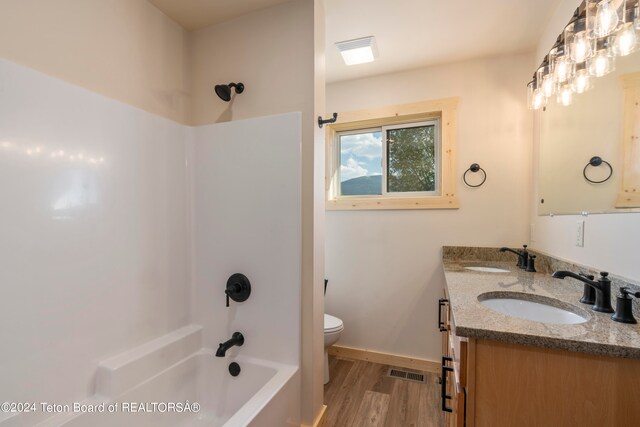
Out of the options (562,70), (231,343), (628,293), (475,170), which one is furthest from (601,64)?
(231,343)

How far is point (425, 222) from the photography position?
2354 millimetres

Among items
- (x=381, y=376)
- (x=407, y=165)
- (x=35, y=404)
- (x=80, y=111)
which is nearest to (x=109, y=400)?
(x=35, y=404)

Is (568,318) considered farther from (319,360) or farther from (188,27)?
(188,27)

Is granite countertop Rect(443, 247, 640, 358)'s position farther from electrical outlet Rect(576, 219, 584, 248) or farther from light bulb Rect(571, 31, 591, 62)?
light bulb Rect(571, 31, 591, 62)

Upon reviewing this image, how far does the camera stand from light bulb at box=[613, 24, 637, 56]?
39.3 inches

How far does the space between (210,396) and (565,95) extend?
2.64 meters

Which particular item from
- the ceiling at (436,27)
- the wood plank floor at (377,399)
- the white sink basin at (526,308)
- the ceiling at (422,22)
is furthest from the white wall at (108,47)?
the wood plank floor at (377,399)

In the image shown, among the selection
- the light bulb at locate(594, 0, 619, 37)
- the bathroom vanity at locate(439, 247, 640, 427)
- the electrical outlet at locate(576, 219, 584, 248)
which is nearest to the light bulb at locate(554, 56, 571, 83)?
the light bulb at locate(594, 0, 619, 37)

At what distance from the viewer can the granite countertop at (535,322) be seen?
779 millimetres

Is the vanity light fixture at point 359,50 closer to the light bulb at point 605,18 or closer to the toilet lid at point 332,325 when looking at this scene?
the light bulb at point 605,18

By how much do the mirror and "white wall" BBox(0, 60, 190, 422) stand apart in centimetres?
218

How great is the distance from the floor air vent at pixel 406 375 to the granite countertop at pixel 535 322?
3.46ft

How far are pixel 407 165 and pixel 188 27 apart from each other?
6.56ft

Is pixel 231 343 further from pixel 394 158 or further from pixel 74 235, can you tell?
pixel 394 158
